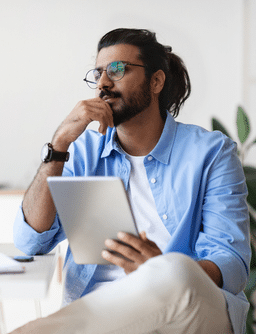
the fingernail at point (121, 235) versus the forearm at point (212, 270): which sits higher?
the fingernail at point (121, 235)

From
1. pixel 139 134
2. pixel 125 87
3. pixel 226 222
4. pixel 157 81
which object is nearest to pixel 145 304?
pixel 226 222

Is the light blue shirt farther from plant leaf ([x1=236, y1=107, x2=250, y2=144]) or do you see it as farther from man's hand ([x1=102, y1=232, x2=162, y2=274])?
plant leaf ([x1=236, y1=107, x2=250, y2=144])

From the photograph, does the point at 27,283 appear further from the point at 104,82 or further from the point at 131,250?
the point at 104,82

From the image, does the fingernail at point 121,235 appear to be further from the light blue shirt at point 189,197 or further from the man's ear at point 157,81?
the man's ear at point 157,81

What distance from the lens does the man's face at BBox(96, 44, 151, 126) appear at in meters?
1.48

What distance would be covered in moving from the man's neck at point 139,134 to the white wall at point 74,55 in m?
1.36

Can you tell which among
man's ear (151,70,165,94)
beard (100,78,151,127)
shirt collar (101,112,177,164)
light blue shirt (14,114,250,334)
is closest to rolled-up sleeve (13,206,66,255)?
light blue shirt (14,114,250,334)

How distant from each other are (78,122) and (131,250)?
21.7 inches

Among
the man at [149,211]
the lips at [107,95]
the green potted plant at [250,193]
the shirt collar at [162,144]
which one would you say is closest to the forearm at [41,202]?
the man at [149,211]

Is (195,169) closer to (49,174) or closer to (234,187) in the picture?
(234,187)

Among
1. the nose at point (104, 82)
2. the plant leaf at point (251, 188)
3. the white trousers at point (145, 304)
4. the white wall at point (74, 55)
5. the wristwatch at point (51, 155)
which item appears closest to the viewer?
the white trousers at point (145, 304)

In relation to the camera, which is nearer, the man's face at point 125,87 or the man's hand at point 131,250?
the man's hand at point 131,250

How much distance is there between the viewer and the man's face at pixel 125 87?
1.48 m

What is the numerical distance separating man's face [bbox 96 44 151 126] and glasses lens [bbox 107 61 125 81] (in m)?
0.02
